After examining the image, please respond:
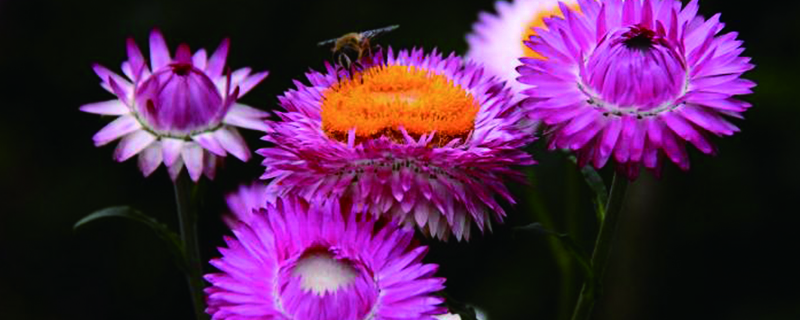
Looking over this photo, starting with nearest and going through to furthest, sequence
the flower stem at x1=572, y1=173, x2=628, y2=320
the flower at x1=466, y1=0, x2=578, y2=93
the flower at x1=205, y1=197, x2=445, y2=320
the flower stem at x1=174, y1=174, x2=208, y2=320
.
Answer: the flower at x1=205, y1=197, x2=445, y2=320 < the flower stem at x1=572, y1=173, x2=628, y2=320 < the flower stem at x1=174, y1=174, x2=208, y2=320 < the flower at x1=466, y1=0, x2=578, y2=93

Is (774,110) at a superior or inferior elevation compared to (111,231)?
superior

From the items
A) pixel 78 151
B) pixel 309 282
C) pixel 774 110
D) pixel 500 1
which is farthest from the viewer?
pixel 78 151

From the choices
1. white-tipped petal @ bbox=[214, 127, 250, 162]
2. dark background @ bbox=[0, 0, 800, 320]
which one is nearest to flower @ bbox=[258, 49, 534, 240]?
white-tipped petal @ bbox=[214, 127, 250, 162]

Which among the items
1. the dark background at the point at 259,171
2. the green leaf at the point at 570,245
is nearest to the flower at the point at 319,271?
the green leaf at the point at 570,245

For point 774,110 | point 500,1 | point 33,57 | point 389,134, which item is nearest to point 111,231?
point 33,57

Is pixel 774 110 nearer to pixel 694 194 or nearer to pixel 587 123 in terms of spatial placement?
pixel 694 194

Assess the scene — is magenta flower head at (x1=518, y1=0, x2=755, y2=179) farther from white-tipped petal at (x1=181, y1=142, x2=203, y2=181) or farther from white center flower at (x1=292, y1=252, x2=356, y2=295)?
white-tipped petal at (x1=181, y1=142, x2=203, y2=181)

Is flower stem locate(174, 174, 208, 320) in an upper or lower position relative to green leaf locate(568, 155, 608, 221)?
lower

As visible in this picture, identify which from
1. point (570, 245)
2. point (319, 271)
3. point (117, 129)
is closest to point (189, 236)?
point (117, 129)
